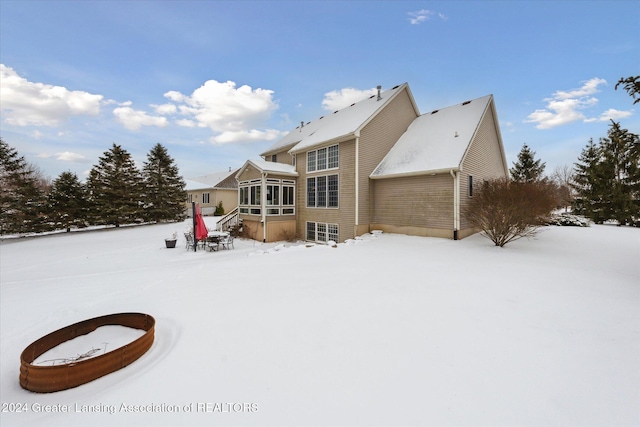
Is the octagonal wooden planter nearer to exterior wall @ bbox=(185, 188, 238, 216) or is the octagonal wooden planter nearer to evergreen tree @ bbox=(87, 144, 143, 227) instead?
evergreen tree @ bbox=(87, 144, 143, 227)

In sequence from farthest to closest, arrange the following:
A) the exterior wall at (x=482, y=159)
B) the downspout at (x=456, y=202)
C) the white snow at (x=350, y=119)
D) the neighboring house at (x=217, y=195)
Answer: the neighboring house at (x=217, y=195)
the white snow at (x=350, y=119)
the exterior wall at (x=482, y=159)
the downspout at (x=456, y=202)

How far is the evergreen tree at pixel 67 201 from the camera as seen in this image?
68.2 feet

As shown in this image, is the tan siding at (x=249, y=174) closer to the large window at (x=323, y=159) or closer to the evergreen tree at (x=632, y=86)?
the large window at (x=323, y=159)

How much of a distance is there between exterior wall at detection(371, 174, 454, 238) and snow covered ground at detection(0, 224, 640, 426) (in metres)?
4.38

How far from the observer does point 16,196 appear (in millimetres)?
19156

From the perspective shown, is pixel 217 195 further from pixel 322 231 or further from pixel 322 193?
pixel 322 231

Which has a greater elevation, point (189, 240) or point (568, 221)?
point (568, 221)

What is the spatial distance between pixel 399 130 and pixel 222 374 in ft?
53.2

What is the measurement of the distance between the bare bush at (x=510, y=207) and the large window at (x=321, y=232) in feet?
23.2

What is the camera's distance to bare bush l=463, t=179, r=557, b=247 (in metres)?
9.64

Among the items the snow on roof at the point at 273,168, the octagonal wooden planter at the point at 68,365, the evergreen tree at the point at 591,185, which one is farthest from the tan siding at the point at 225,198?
the evergreen tree at the point at 591,185

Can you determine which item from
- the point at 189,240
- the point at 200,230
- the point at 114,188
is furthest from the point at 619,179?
the point at 114,188

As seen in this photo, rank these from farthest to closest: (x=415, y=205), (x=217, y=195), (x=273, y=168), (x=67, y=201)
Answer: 1. (x=217, y=195)
2. (x=67, y=201)
3. (x=273, y=168)
4. (x=415, y=205)

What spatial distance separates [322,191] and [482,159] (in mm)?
8920
